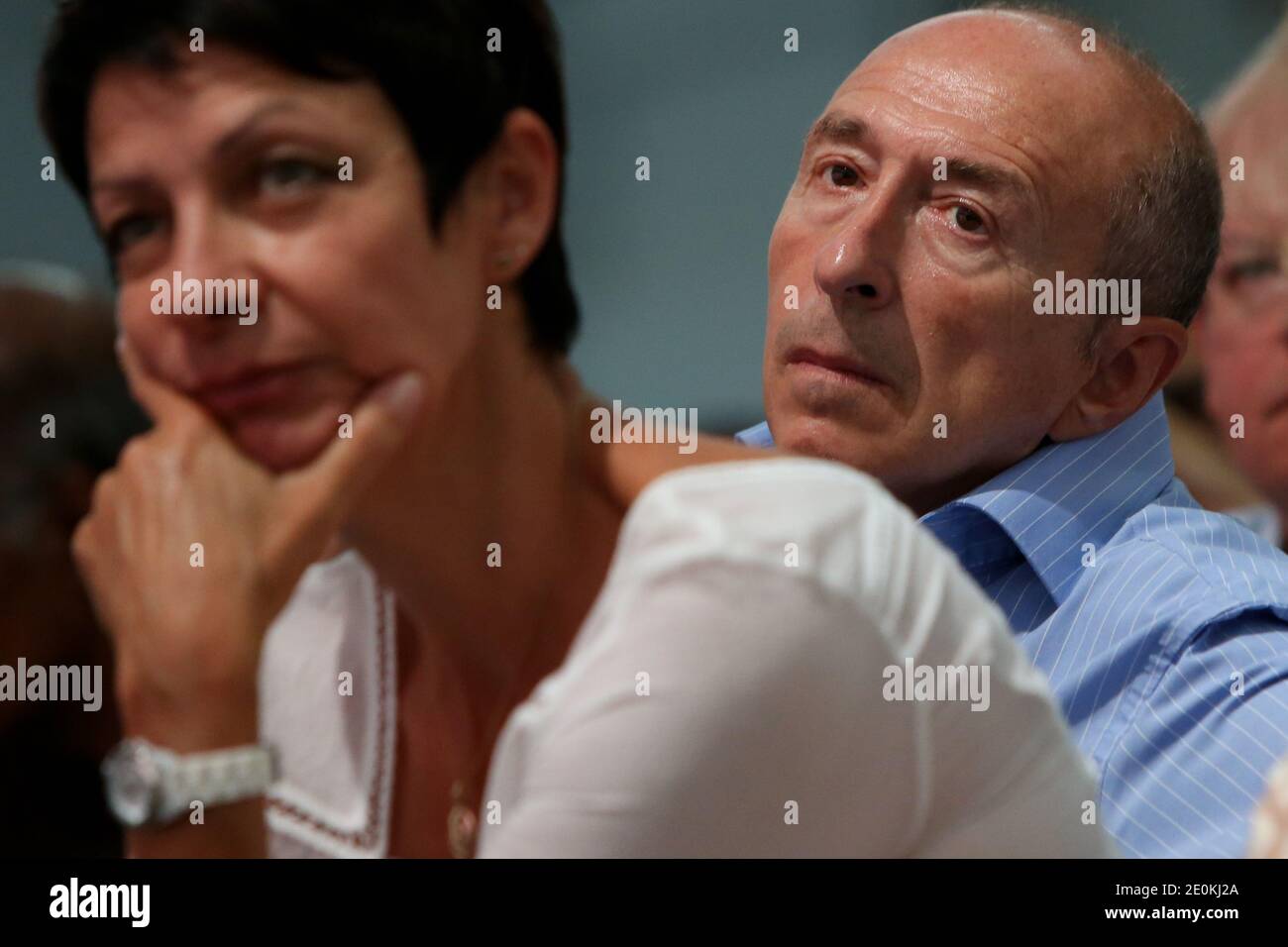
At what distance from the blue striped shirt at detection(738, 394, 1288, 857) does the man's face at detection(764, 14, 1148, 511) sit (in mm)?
86

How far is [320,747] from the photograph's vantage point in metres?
1.41

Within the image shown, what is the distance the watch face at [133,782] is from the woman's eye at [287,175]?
1.24 feet

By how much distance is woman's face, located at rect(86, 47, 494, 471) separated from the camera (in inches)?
43.7

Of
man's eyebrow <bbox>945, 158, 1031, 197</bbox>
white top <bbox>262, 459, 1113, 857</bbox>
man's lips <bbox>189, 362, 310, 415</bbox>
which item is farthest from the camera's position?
man's eyebrow <bbox>945, 158, 1031, 197</bbox>

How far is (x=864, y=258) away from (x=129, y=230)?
0.87 metres

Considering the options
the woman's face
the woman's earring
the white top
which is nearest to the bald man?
the white top

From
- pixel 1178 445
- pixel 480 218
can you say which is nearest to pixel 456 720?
pixel 480 218

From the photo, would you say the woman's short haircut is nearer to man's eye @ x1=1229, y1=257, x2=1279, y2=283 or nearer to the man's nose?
the man's nose

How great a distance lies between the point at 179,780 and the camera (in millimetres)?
1078

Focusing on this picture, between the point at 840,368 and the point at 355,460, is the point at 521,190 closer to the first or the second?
the point at 355,460

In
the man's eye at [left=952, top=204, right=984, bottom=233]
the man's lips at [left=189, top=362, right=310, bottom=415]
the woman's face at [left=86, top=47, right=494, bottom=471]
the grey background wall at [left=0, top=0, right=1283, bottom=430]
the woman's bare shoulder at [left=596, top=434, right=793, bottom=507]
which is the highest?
the grey background wall at [left=0, top=0, right=1283, bottom=430]

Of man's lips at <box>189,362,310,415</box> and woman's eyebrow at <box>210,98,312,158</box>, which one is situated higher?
woman's eyebrow at <box>210,98,312,158</box>

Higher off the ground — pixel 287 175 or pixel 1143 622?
pixel 287 175

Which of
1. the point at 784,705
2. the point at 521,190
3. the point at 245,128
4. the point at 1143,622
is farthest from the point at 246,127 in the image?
the point at 1143,622
